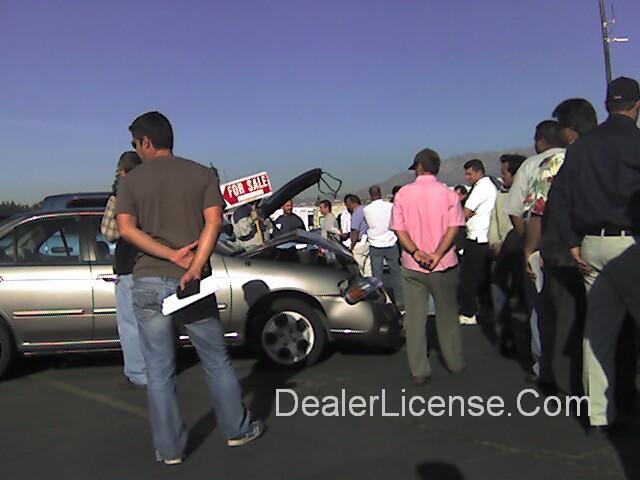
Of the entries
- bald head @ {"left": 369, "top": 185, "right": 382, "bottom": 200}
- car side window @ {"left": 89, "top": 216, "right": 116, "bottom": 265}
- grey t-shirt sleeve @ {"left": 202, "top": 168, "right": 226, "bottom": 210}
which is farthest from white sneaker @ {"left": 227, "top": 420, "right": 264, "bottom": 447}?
bald head @ {"left": 369, "top": 185, "right": 382, "bottom": 200}

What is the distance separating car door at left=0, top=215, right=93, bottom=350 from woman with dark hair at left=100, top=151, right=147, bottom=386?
57 cm

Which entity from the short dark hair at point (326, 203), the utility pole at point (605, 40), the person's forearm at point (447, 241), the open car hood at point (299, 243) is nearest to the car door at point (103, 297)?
the open car hood at point (299, 243)

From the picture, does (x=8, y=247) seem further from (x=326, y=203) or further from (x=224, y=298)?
(x=326, y=203)

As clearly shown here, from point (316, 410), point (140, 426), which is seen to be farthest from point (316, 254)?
point (140, 426)

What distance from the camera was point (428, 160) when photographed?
18.6 ft

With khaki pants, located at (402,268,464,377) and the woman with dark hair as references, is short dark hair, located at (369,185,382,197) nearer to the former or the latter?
khaki pants, located at (402,268,464,377)

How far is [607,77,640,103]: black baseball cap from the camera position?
4.00 meters

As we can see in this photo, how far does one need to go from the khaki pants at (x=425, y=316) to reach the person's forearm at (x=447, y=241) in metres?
0.18

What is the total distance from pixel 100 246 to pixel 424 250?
2859mm

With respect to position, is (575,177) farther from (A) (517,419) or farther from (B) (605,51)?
(B) (605,51)

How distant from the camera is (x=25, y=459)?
4.15m

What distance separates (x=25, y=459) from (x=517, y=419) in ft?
10.0

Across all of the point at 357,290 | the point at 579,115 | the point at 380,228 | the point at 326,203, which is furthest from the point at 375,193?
the point at 579,115

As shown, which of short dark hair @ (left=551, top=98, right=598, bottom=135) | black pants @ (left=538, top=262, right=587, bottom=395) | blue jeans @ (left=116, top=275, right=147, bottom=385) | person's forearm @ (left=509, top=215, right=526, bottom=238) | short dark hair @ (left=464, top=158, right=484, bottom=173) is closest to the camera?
black pants @ (left=538, top=262, right=587, bottom=395)
